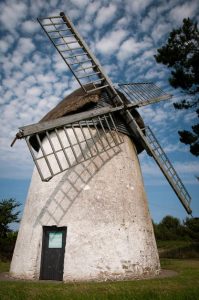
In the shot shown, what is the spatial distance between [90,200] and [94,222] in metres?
0.71

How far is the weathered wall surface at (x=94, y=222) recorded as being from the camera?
28.4 ft

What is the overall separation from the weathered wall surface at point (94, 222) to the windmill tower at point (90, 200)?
3cm

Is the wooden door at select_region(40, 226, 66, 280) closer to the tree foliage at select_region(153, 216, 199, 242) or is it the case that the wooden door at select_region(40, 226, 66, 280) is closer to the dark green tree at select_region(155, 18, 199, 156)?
the dark green tree at select_region(155, 18, 199, 156)

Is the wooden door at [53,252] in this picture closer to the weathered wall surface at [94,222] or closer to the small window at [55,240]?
the small window at [55,240]

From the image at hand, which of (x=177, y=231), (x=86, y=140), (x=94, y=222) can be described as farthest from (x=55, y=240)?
(x=177, y=231)

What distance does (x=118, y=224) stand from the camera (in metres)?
9.20

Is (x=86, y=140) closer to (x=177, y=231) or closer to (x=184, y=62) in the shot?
(x=184, y=62)

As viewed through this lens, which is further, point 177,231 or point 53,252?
point 177,231

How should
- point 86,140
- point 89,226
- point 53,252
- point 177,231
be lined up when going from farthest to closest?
point 177,231, point 86,140, point 53,252, point 89,226

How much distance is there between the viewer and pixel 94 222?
8.98 meters

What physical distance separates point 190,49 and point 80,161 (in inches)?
354

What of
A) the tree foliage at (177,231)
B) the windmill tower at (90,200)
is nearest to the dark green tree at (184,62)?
the windmill tower at (90,200)

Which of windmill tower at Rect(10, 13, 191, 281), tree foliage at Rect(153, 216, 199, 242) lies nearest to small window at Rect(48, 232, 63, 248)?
windmill tower at Rect(10, 13, 191, 281)

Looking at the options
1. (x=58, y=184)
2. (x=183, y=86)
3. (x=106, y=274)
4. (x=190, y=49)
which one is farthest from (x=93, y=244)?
(x=190, y=49)
